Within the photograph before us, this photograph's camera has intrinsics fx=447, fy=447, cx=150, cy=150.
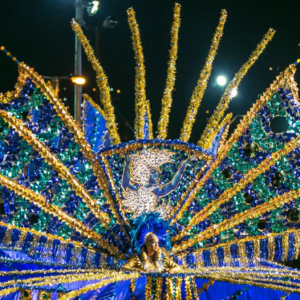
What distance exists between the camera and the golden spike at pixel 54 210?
3.15 metres

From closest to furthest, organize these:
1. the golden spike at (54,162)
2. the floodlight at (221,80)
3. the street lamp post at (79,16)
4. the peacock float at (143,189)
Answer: the golden spike at (54,162)
the peacock float at (143,189)
the street lamp post at (79,16)
the floodlight at (221,80)

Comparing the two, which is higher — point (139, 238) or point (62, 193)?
point (62, 193)

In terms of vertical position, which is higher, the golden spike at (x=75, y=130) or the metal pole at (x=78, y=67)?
the metal pole at (x=78, y=67)

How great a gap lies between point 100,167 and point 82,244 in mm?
609

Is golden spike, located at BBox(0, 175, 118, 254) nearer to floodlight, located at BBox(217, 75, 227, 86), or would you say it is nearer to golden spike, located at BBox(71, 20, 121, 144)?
golden spike, located at BBox(71, 20, 121, 144)

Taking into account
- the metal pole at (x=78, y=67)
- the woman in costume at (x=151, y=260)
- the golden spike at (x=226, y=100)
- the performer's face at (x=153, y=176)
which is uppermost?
the metal pole at (x=78, y=67)

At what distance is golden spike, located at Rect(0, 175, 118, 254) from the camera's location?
315 centimetres

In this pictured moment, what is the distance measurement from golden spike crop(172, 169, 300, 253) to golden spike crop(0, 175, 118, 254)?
0.58 metres

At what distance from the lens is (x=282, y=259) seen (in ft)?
11.8

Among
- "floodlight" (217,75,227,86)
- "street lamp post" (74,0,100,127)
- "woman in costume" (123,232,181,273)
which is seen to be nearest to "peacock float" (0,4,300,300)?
"woman in costume" (123,232,181,273)

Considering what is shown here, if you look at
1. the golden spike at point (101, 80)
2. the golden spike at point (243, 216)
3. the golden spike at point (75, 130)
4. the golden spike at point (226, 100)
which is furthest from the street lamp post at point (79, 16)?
the golden spike at point (243, 216)

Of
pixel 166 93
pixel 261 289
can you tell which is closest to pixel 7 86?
pixel 166 93

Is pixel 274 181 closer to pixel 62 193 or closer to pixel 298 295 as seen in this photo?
pixel 298 295

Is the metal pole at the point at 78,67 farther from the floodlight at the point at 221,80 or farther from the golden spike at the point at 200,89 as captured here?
the golden spike at the point at 200,89
